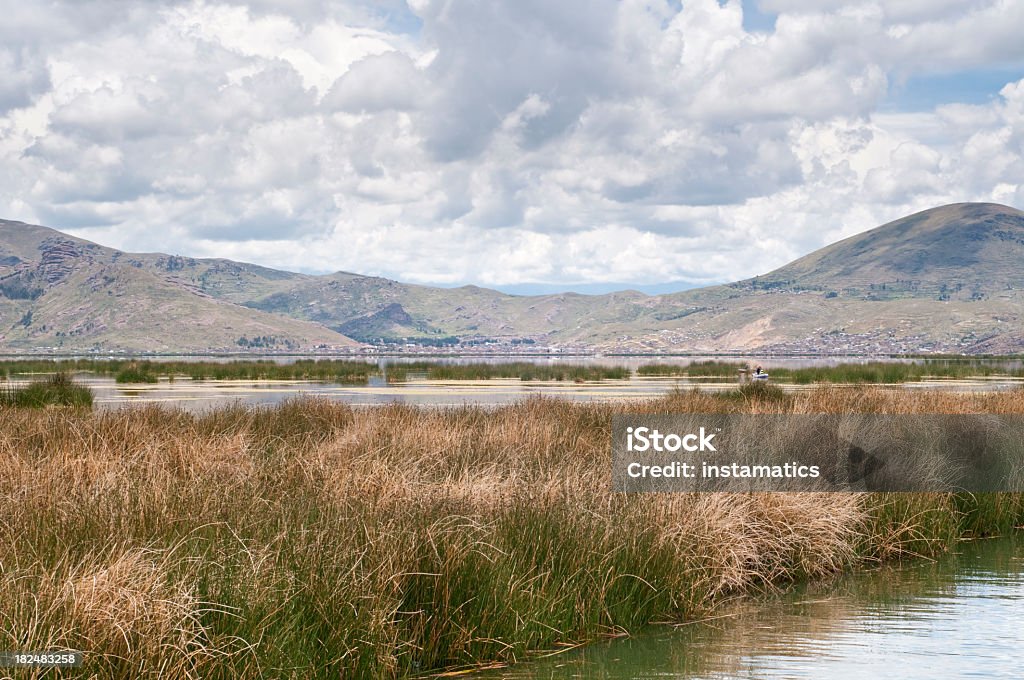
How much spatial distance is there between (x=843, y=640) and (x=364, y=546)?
5075 millimetres

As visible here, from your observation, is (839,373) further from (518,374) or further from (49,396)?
(49,396)

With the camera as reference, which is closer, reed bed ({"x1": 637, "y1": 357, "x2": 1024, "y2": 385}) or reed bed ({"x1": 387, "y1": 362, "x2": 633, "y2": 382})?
reed bed ({"x1": 637, "y1": 357, "x2": 1024, "y2": 385})

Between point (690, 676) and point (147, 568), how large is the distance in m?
4.85

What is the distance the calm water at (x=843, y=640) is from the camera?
371 inches

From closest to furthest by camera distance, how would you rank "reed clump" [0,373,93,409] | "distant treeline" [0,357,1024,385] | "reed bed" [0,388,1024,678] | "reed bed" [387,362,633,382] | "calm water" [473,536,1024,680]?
"reed bed" [0,388,1024,678]
"calm water" [473,536,1024,680]
"reed clump" [0,373,93,409]
"distant treeline" [0,357,1024,385]
"reed bed" [387,362,633,382]

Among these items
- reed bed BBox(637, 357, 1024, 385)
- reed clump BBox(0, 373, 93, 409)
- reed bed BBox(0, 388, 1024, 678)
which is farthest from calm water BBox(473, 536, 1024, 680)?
reed bed BBox(637, 357, 1024, 385)

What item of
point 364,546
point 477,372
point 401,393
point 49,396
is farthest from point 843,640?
point 477,372

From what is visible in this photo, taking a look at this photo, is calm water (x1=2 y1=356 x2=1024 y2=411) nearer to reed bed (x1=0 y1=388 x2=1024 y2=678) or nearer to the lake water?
the lake water

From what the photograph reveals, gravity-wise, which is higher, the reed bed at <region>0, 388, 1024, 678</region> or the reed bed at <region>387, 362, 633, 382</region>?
the reed bed at <region>387, 362, 633, 382</region>

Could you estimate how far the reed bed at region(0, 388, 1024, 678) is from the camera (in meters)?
7.27

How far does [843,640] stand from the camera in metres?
10.5

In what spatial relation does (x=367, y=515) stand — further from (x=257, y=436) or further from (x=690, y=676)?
(x=257, y=436)

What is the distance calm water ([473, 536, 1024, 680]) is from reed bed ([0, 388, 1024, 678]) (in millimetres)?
351

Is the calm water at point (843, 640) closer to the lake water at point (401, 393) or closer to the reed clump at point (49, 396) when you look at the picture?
the lake water at point (401, 393)
